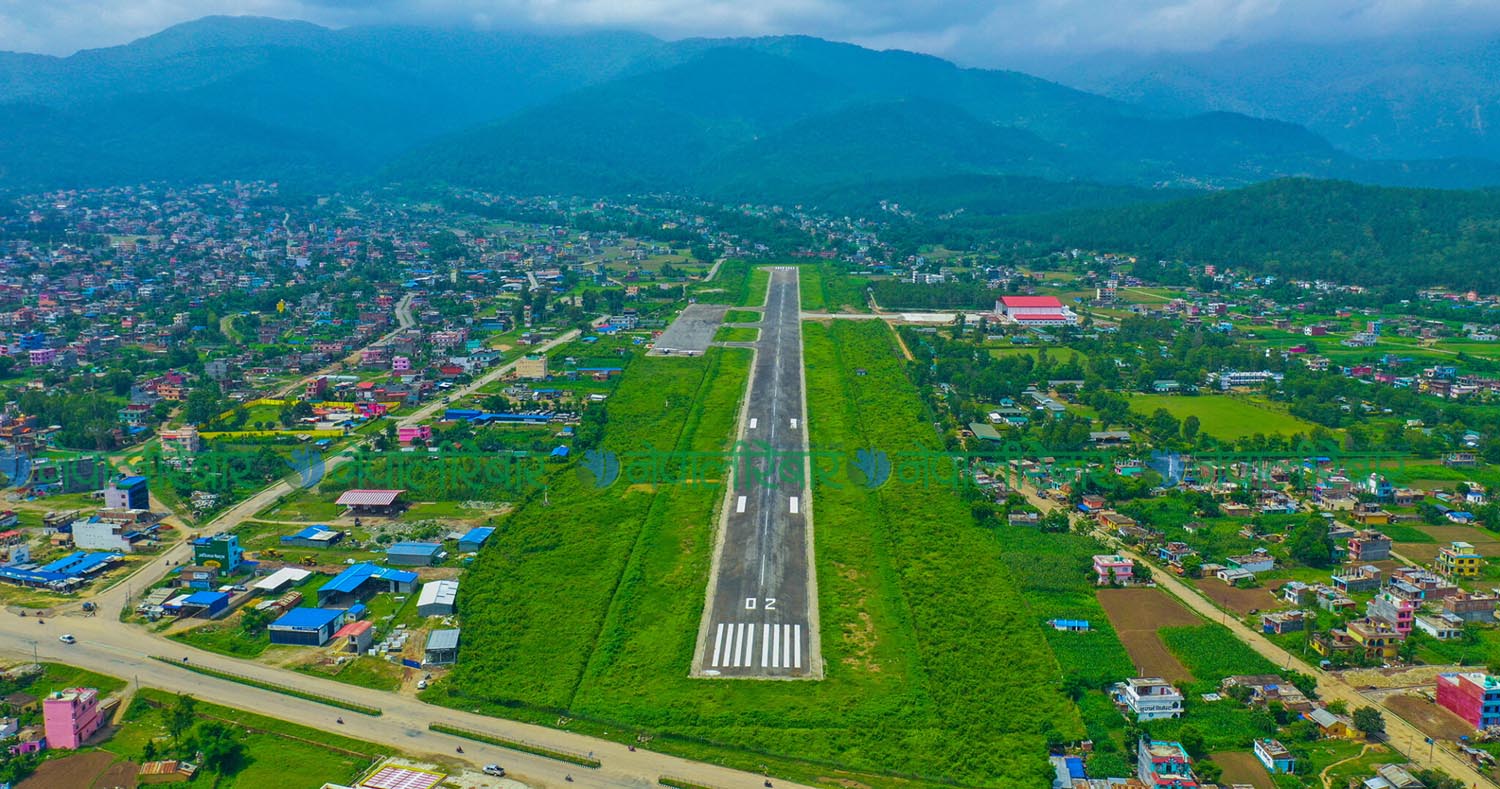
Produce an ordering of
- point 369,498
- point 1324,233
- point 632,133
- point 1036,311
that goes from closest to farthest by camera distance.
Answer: point 369,498 < point 1036,311 < point 1324,233 < point 632,133

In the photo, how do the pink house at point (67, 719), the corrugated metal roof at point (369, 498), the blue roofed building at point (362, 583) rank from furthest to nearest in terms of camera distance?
1. the corrugated metal roof at point (369, 498)
2. the blue roofed building at point (362, 583)
3. the pink house at point (67, 719)

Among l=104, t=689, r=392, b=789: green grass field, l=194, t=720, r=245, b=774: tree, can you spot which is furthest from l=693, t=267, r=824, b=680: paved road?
l=194, t=720, r=245, b=774: tree

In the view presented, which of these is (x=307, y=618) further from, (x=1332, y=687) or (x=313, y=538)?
(x=1332, y=687)

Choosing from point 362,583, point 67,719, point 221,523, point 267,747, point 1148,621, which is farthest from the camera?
point 221,523

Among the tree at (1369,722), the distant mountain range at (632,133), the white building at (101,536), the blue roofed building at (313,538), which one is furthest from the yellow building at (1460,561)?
the distant mountain range at (632,133)

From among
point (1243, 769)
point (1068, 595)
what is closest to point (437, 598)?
point (1068, 595)

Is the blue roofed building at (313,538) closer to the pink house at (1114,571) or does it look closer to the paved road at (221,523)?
the paved road at (221,523)
